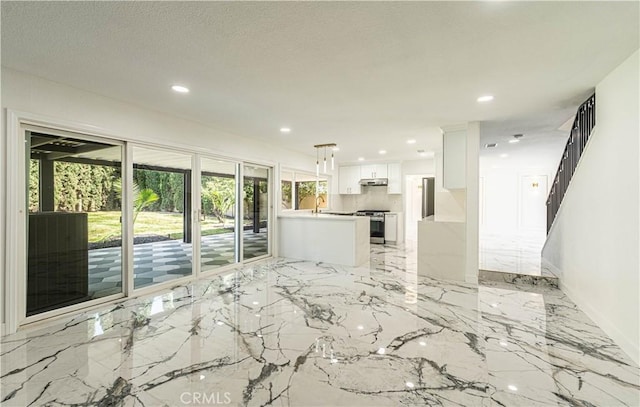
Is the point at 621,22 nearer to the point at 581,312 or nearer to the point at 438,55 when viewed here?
the point at 438,55

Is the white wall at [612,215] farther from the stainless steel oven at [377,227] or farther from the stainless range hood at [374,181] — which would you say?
the stainless range hood at [374,181]

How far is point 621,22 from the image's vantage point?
6.02 ft

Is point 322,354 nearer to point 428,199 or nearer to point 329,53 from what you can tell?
point 329,53

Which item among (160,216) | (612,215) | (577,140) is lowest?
(160,216)

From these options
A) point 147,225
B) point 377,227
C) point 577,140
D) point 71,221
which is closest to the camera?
point 71,221

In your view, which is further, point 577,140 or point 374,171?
point 374,171

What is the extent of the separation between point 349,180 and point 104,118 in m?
6.19

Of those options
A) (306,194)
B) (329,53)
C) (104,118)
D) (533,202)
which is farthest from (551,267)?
(104,118)

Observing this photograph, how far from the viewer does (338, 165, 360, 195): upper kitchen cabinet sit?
27.3ft

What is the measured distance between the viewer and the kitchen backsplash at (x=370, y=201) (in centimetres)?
818

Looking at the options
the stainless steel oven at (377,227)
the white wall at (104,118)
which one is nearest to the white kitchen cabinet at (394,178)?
the stainless steel oven at (377,227)

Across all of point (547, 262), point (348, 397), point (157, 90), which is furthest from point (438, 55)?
point (547, 262)

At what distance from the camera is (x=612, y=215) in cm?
254

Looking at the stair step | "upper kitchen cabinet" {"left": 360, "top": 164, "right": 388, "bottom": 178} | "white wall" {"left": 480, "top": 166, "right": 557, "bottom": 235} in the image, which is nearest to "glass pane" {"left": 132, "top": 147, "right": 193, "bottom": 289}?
the stair step
